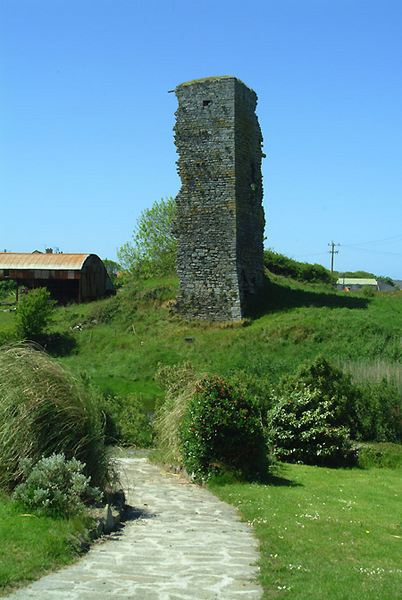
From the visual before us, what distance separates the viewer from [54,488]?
6.64 meters

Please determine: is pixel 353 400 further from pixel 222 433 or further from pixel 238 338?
pixel 238 338

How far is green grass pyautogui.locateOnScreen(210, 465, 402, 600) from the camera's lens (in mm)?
5094

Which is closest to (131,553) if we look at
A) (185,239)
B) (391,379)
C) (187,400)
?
(187,400)

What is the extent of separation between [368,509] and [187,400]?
163 inches

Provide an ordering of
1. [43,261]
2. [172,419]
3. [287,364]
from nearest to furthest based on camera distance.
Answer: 1. [172,419]
2. [287,364]
3. [43,261]

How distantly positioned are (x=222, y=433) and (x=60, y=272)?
96.8ft

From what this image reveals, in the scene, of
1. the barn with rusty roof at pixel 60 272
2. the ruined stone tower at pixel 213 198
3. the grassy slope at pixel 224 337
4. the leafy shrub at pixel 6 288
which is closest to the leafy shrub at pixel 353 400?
the grassy slope at pixel 224 337

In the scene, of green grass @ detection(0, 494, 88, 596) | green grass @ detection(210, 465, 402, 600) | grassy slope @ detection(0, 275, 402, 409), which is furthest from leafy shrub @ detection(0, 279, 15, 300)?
green grass @ detection(0, 494, 88, 596)

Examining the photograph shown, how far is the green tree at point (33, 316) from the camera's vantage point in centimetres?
2966

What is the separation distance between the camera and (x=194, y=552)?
5992 mm

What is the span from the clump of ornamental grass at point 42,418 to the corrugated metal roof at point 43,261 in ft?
99.1

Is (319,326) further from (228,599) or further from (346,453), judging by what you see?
(228,599)

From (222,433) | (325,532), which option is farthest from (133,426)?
(325,532)

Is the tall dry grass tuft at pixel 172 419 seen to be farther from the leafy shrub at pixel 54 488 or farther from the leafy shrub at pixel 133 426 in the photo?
the leafy shrub at pixel 54 488
